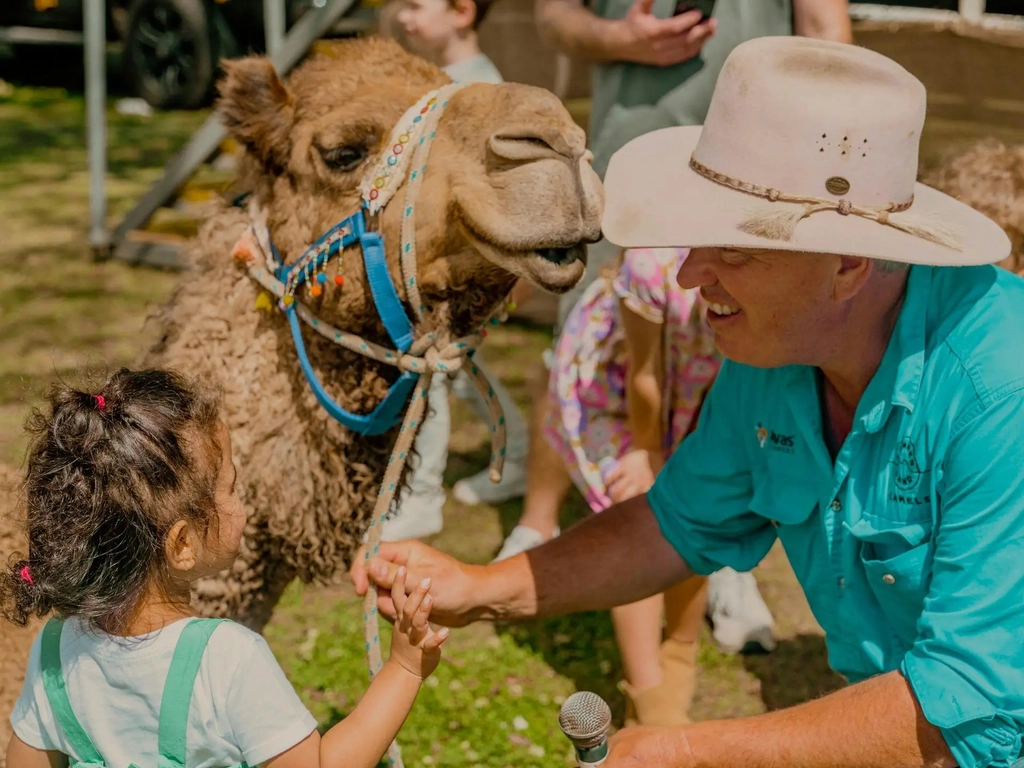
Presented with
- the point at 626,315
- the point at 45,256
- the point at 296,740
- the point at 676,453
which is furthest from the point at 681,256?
the point at 45,256

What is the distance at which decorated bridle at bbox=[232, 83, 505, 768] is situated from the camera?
8.91 feet

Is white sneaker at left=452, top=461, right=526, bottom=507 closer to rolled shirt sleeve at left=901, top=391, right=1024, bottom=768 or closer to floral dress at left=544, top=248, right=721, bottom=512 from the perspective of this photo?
floral dress at left=544, top=248, right=721, bottom=512

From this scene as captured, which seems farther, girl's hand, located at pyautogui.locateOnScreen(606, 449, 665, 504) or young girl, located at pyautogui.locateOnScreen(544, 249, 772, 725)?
young girl, located at pyautogui.locateOnScreen(544, 249, 772, 725)

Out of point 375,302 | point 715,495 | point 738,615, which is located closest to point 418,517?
point 738,615

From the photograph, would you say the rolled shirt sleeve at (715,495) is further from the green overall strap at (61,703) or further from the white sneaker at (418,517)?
the white sneaker at (418,517)

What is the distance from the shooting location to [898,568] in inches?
99.3

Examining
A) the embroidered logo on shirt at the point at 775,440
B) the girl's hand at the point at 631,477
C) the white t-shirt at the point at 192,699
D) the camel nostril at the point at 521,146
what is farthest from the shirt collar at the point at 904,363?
the white t-shirt at the point at 192,699

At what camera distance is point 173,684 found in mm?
2047

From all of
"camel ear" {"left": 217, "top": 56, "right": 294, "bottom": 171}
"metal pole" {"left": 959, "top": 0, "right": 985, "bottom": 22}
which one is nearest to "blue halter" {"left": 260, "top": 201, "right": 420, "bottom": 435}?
"camel ear" {"left": 217, "top": 56, "right": 294, "bottom": 171}

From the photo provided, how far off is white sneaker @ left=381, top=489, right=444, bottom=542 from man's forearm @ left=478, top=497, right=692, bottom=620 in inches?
77.9

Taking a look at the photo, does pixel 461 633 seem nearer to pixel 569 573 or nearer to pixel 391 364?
pixel 569 573

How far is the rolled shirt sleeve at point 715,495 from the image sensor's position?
294cm

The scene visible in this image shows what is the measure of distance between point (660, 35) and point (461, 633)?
2.18 metres

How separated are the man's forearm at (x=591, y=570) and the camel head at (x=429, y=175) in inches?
22.4
